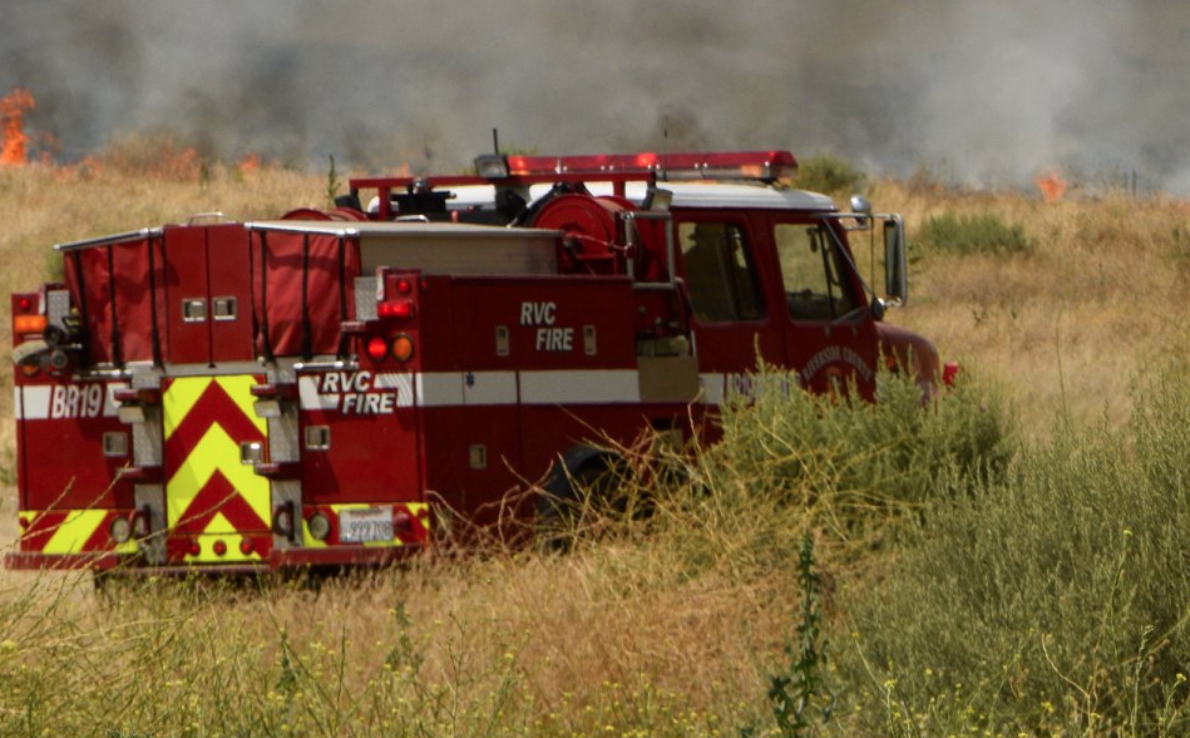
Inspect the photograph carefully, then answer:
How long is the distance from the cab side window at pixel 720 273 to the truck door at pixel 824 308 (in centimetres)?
24

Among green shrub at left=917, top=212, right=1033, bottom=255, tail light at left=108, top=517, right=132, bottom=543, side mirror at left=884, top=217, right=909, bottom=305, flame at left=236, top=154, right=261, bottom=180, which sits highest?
flame at left=236, top=154, right=261, bottom=180

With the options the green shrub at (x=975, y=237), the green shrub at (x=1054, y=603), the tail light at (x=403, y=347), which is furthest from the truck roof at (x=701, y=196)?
the green shrub at (x=975, y=237)

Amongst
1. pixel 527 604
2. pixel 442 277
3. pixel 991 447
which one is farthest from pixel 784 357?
pixel 527 604

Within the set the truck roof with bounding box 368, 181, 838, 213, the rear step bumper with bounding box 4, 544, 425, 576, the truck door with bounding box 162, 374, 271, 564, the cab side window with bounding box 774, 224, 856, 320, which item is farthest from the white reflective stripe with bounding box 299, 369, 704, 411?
the cab side window with bounding box 774, 224, 856, 320

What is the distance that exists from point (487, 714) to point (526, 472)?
3.33 m

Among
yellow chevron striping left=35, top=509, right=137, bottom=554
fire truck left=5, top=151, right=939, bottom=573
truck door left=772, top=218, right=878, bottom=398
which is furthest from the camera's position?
truck door left=772, top=218, right=878, bottom=398

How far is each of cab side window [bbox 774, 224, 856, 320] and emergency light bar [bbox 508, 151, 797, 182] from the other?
35 centimetres

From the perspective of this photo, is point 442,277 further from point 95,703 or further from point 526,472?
point 95,703

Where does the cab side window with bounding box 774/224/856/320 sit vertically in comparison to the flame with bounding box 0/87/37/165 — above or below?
below

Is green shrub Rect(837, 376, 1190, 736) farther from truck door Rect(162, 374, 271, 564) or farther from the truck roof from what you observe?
the truck roof

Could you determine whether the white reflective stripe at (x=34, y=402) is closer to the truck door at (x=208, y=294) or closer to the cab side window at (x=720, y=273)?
the truck door at (x=208, y=294)

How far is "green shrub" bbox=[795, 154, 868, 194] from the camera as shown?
3797cm

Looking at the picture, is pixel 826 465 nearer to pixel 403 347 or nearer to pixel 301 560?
pixel 403 347

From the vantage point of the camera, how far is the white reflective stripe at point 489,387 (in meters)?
8.93
